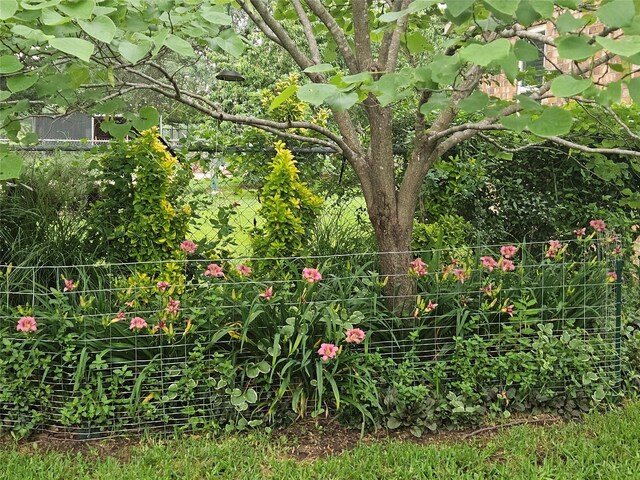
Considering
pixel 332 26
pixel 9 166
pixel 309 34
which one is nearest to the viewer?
pixel 9 166

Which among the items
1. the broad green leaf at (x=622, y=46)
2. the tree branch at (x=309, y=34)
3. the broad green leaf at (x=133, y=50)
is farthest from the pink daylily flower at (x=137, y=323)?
the broad green leaf at (x=622, y=46)

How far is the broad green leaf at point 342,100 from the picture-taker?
1776 mm

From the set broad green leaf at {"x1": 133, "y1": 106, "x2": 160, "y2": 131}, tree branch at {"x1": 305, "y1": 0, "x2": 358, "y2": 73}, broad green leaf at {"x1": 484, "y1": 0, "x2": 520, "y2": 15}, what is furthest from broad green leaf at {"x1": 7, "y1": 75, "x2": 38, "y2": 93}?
tree branch at {"x1": 305, "y1": 0, "x2": 358, "y2": 73}

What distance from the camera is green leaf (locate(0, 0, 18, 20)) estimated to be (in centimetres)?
163

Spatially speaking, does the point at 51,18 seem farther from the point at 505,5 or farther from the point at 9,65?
the point at 505,5

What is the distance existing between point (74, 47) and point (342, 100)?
73cm

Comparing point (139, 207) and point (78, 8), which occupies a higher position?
point (78, 8)

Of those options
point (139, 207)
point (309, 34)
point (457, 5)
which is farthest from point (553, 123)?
point (139, 207)

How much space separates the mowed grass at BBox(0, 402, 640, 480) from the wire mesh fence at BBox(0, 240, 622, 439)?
0.18 m

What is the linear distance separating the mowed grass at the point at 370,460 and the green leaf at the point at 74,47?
1.74 meters

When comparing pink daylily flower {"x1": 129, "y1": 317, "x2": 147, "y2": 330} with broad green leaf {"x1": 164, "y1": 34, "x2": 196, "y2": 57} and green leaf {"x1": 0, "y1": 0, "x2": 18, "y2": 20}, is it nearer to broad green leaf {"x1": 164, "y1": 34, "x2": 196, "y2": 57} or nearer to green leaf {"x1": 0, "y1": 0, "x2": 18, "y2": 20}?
broad green leaf {"x1": 164, "y1": 34, "x2": 196, "y2": 57}

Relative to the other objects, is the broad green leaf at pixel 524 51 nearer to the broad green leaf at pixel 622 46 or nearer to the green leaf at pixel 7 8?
the broad green leaf at pixel 622 46

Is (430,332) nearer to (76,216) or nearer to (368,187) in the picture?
(368,187)

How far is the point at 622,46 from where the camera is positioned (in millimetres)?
1480
